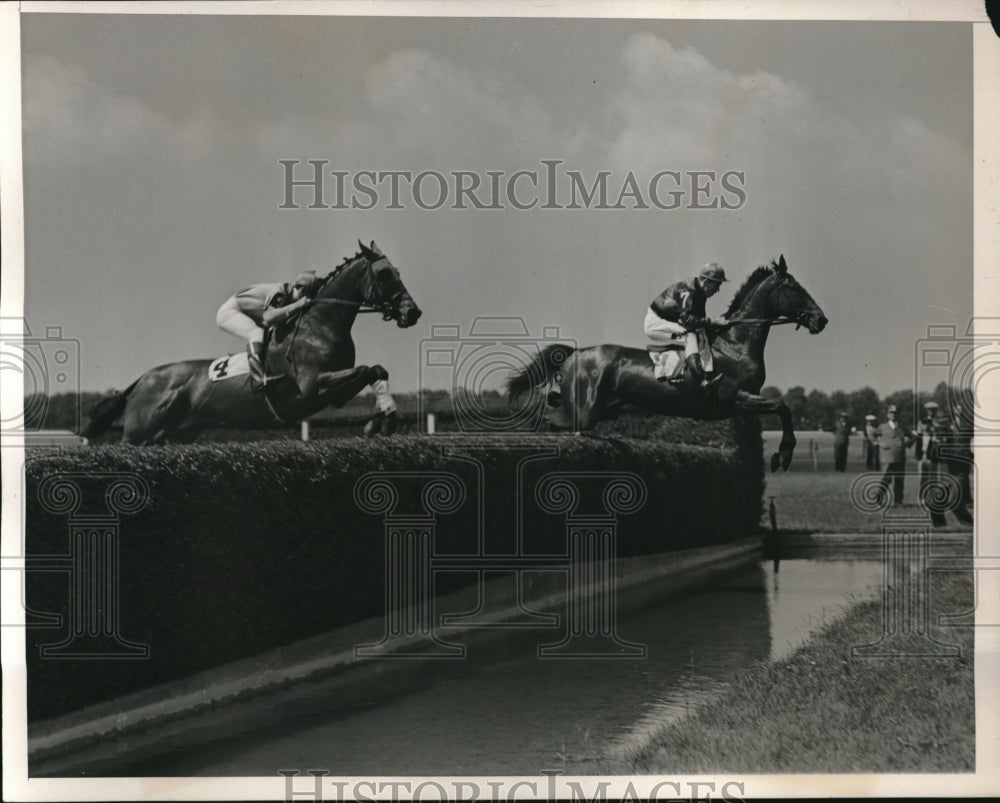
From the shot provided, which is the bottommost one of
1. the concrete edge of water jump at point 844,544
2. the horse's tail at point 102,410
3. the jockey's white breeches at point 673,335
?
the concrete edge of water jump at point 844,544

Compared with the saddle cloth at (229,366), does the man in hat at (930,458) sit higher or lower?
lower

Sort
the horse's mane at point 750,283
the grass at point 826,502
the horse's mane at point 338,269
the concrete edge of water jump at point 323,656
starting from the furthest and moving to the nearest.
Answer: the grass at point 826,502, the horse's mane at point 750,283, the horse's mane at point 338,269, the concrete edge of water jump at point 323,656

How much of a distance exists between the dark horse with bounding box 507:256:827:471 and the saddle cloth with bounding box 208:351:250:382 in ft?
6.10

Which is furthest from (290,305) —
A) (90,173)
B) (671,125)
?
(671,125)

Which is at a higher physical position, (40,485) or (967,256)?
(967,256)

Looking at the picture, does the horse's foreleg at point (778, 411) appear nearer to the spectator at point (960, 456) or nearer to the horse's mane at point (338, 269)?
the spectator at point (960, 456)

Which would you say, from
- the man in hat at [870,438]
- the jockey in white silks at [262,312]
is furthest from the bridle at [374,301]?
the man in hat at [870,438]

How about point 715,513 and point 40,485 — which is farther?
point 715,513

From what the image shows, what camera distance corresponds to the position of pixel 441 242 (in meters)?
7.08

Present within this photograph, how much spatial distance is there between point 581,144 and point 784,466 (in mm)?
2710

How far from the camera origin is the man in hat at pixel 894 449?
23.7ft

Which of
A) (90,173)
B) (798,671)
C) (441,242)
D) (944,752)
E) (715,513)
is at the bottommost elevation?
(944,752)

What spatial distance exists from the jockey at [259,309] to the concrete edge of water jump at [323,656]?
1.96m

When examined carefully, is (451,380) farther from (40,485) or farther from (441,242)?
(40,485)
